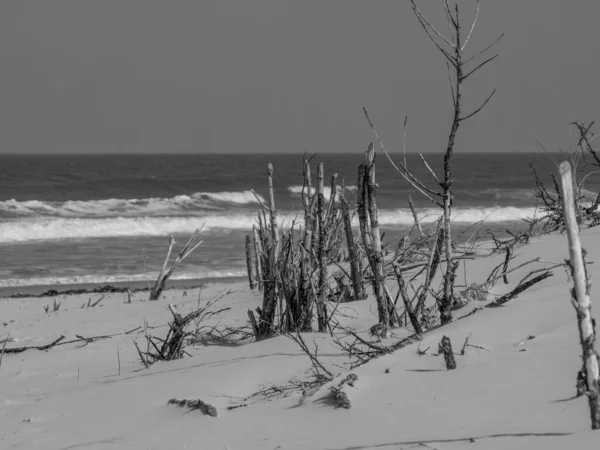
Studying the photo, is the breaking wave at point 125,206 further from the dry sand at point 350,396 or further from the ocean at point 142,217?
the dry sand at point 350,396

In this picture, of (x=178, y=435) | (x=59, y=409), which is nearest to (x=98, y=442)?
(x=178, y=435)

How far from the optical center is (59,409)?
344cm

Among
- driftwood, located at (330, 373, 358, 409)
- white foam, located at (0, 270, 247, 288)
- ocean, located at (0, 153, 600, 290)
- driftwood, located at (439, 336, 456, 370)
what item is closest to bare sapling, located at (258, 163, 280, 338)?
ocean, located at (0, 153, 600, 290)

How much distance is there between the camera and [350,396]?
2.64m

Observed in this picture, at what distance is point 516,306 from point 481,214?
938 inches

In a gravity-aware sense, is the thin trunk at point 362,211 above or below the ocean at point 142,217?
above

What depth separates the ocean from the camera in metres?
12.7

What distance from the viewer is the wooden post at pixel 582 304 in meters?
1.70

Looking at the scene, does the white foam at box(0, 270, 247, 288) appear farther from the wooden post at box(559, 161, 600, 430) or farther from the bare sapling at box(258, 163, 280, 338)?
the wooden post at box(559, 161, 600, 430)

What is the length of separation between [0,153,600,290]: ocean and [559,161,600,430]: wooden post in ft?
10.8

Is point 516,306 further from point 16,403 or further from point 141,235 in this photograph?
point 141,235

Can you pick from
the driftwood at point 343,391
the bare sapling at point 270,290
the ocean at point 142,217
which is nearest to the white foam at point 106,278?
the ocean at point 142,217

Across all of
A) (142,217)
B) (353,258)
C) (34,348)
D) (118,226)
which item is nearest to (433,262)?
(353,258)

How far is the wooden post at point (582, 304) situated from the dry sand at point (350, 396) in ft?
0.41
